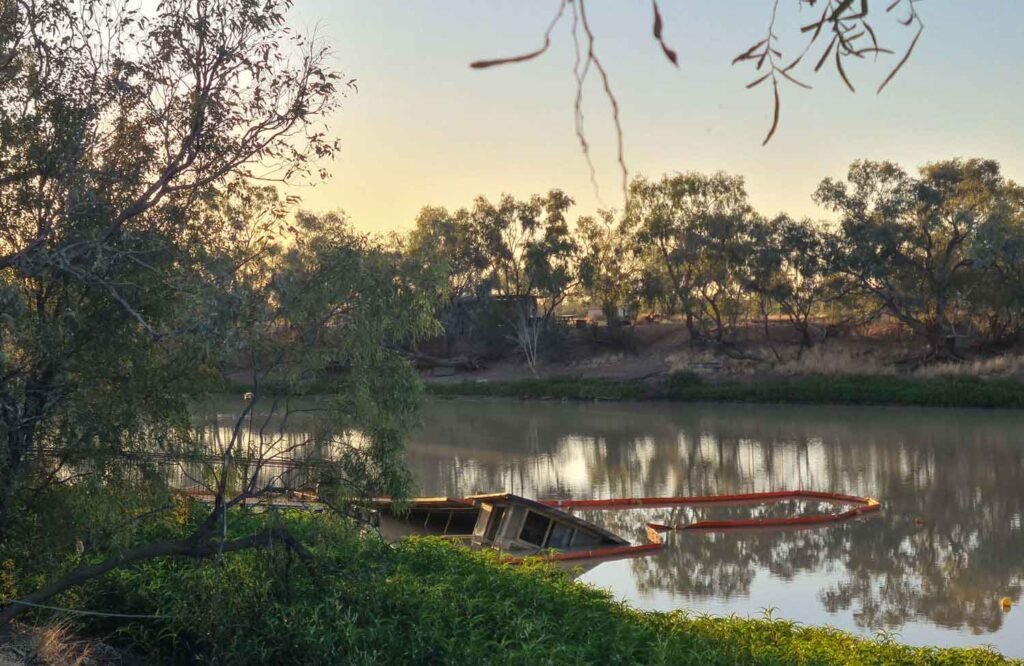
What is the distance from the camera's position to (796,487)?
59.8ft

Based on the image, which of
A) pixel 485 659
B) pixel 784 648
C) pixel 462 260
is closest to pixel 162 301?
pixel 485 659

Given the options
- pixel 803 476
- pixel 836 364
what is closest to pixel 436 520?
pixel 803 476

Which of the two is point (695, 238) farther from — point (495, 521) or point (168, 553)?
Answer: point (168, 553)

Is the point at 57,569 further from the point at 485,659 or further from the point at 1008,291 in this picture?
the point at 1008,291

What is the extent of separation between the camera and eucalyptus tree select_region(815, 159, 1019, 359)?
3431 cm

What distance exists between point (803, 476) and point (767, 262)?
19.0 m

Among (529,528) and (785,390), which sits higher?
(785,390)

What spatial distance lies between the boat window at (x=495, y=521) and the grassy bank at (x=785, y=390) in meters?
18.8

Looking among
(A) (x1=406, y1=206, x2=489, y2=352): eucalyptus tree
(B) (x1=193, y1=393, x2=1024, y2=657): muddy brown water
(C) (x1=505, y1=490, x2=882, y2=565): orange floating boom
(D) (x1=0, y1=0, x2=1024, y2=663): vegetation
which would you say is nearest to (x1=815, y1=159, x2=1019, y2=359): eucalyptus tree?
(B) (x1=193, y1=393, x2=1024, y2=657): muddy brown water

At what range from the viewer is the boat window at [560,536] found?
13672 millimetres

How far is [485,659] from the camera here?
6.47 meters

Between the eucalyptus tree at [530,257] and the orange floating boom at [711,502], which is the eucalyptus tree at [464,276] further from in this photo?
the orange floating boom at [711,502]

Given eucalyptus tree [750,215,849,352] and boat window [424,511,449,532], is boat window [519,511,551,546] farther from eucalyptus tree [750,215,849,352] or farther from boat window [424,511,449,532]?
eucalyptus tree [750,215,849,352]

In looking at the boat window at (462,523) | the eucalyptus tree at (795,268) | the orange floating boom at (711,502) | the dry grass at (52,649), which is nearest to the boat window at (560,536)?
the orange floating boom at (711,502)
